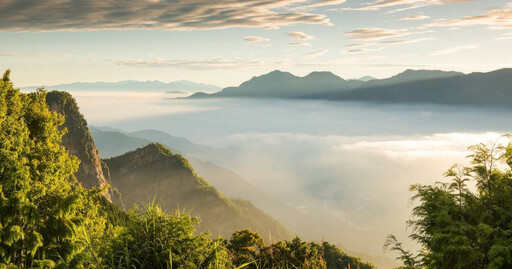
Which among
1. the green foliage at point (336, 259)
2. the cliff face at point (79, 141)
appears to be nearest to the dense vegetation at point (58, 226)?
the green foliage at point (336, 259)

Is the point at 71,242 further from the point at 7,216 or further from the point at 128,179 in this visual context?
the point at 128,179

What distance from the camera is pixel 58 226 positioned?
1140 centimetres

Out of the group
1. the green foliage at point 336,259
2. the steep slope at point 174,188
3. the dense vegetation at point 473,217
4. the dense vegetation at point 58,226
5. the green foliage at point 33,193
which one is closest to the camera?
the dense vegetation at point 58,226

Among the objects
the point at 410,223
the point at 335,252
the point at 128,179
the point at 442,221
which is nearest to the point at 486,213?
the point at 442,221

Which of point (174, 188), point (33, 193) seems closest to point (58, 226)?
point (33, 193)

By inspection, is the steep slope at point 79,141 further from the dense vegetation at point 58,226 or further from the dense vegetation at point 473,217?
the dense vegetation at point 473,217

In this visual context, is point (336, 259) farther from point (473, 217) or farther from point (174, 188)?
point (174, 188)

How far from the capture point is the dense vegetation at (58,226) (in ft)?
15.7

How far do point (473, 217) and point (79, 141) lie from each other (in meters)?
99.0

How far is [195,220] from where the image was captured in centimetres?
543

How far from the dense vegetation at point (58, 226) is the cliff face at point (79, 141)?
8011cm

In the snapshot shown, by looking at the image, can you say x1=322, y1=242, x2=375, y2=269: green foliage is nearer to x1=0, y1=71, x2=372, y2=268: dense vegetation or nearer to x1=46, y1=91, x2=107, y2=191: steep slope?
x1=0, y1=71, x2=372, y2=268: dense vegetation

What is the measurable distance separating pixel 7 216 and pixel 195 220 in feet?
27.1

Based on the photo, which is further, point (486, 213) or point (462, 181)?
point (462, 181)
